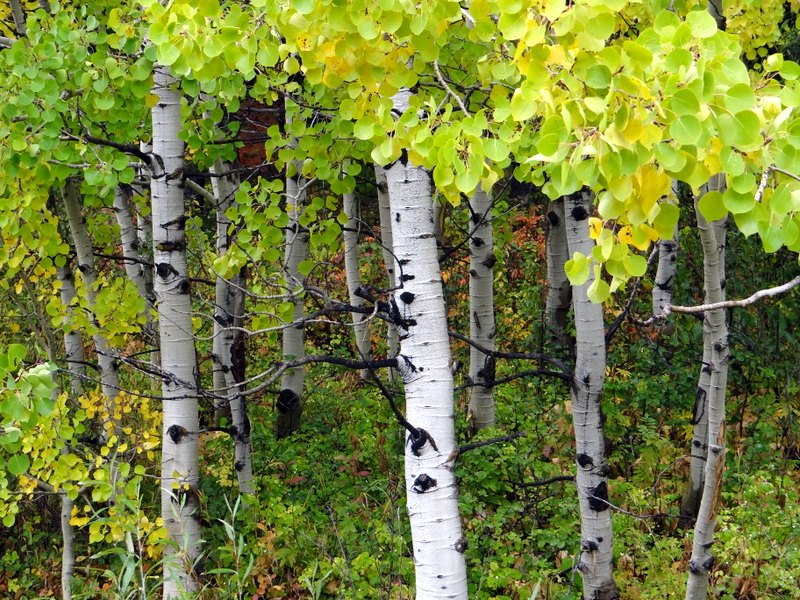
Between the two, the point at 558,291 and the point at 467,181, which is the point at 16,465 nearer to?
the point at 467,181

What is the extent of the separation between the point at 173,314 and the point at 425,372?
1.99 meters

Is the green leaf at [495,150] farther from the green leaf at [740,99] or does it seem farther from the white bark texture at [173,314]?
the white bark texture at [173,314]

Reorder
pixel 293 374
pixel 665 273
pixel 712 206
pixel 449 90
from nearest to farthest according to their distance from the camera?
1. pixel 712 206
2. pixel 449 90
3. pixel 293 374
4. pixel 665 273

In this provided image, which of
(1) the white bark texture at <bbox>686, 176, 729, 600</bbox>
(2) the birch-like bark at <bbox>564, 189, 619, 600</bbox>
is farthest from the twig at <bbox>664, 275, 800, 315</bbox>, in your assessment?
(2) the birch-like bark at <bbox>564, 189, 619, 600</bbox>

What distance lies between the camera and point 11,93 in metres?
3.46

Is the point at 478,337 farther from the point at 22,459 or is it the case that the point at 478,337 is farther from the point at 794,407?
the point at 22,459

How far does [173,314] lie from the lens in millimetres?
3908

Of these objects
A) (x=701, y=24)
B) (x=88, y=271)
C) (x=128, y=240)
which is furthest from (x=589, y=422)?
(x=128, y=240)

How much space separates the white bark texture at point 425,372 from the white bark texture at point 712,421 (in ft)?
4.02

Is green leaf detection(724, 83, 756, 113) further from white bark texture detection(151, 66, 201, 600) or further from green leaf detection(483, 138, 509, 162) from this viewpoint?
white bark texture detection(151, 66, 201, 600)

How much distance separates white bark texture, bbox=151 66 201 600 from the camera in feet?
12.4

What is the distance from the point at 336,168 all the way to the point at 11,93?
1.68 m

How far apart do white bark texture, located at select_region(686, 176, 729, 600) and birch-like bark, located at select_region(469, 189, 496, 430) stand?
1.91m

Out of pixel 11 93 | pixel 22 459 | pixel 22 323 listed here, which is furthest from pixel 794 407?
pixel 22 323
